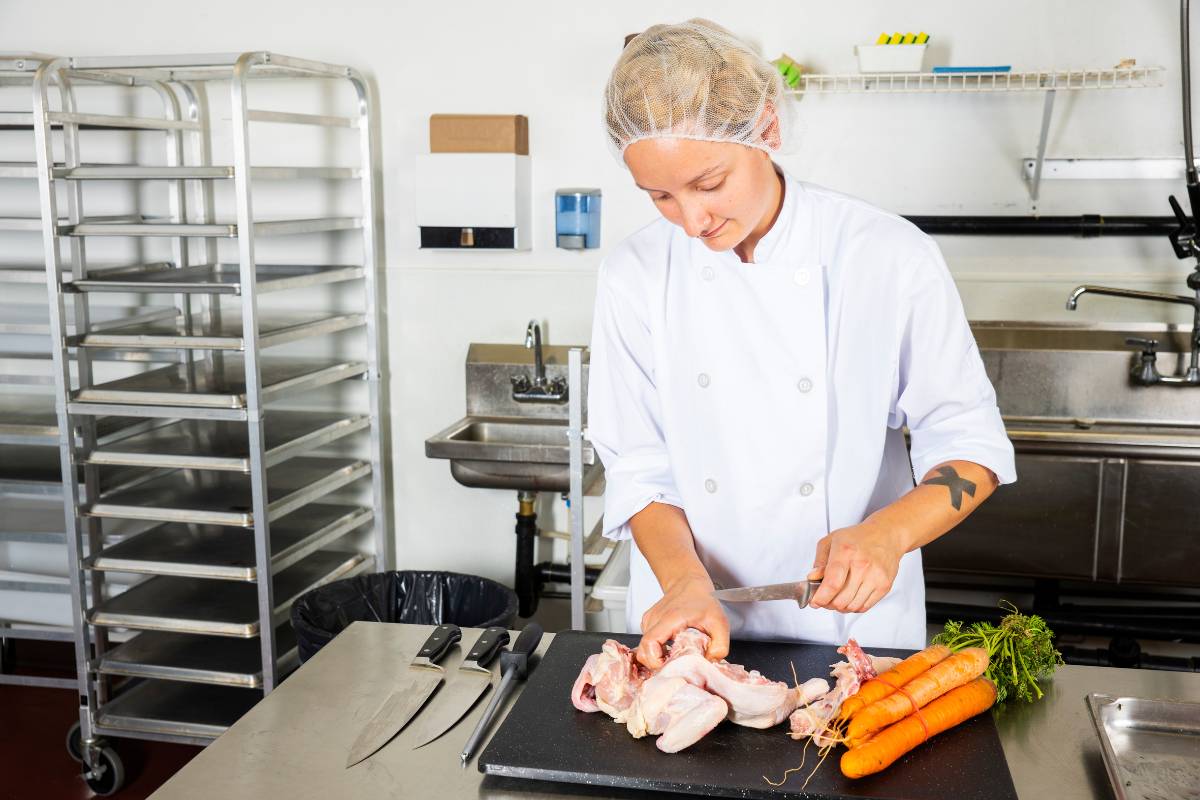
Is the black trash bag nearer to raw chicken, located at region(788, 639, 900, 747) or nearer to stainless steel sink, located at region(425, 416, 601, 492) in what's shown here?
stainless steel sink, located at region(425, 416, 601, 492)

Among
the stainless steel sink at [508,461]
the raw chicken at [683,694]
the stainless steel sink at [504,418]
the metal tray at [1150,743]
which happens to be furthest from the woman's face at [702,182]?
the stainless steel sink at [504,418]

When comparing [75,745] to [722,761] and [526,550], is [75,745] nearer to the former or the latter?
[526,550]

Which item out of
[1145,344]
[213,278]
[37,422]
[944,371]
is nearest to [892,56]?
[1145,344]

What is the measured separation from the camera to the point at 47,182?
304 centimetres

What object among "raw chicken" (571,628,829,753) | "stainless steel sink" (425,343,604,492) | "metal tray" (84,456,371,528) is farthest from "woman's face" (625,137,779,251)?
"metal tray" (84,456,371,528)

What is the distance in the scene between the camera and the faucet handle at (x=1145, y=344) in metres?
3.27

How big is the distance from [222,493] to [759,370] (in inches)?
88.1

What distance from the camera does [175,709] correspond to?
134 inches

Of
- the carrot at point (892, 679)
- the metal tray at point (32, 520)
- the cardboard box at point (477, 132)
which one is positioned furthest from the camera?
the metal tray at point (32, 520)

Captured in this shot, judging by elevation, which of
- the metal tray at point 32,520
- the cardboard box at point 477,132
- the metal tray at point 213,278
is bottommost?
the metal tray at point 32,520

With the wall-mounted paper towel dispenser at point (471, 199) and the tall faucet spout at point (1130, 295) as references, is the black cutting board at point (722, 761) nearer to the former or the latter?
the tall faucet spout at point (1130, 295)

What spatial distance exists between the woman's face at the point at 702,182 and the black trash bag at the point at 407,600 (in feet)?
5.89

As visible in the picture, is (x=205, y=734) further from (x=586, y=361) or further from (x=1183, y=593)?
(x=1183, y=593)

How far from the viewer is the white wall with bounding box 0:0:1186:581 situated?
3.42 m
